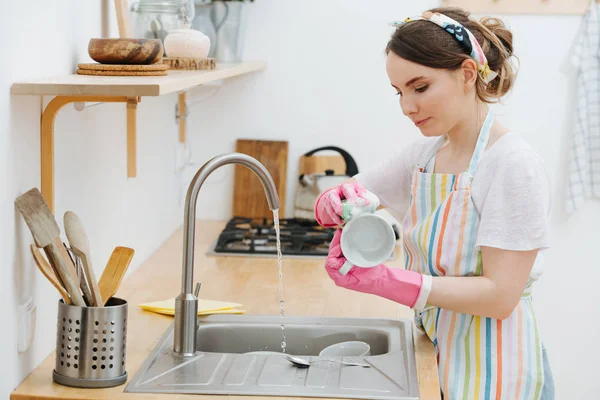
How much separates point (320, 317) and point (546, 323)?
1.46 m

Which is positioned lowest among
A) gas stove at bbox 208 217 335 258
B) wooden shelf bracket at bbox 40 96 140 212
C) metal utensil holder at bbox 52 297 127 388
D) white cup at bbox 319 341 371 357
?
white cup at bbox 319 341 371 357

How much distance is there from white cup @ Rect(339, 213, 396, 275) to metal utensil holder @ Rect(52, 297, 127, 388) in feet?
1.31

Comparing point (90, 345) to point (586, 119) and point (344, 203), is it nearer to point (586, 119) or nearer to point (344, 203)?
point (344, 203)

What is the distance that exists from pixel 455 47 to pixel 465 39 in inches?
0.9

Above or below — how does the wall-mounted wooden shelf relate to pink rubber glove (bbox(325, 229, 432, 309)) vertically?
above

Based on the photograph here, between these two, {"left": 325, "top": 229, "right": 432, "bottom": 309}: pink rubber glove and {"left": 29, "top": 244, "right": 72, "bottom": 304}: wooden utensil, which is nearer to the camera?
{"left": 29, "top": 244, "right": 72, "bottom": 304}: wooden utensil

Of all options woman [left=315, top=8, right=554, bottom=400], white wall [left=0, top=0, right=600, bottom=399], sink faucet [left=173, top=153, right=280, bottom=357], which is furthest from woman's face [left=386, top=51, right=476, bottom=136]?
white wall [left=0, top=0, right=600, bottom=399]

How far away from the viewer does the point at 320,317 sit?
1.86 metres

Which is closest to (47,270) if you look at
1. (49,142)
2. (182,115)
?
(49,142)

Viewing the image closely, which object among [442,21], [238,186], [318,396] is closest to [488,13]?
[238,186]

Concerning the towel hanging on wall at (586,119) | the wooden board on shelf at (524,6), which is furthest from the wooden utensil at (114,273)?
the towel hanging on wall at (586,119)

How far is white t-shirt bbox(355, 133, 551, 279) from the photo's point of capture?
145cm

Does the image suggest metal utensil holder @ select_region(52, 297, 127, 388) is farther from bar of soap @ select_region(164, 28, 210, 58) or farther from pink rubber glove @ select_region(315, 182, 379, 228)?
bar of soap @ select_region(164, 28, 210, 58)

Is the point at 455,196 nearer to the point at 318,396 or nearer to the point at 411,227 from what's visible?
Result: the point at 411,227
